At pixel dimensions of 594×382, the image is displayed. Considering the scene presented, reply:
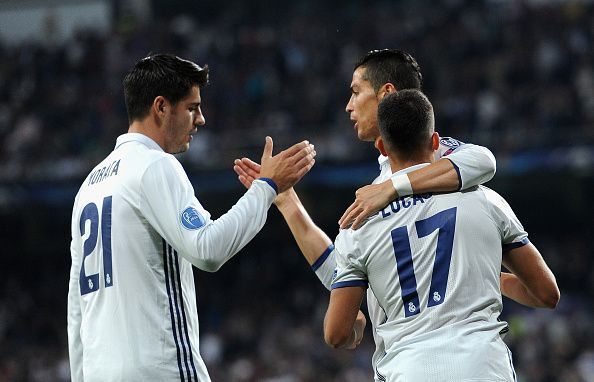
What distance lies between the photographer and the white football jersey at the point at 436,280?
3.14 meters

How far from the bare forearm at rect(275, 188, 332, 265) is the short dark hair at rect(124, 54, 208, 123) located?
80 centimetres

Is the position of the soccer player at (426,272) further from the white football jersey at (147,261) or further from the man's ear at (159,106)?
the man's ear at (159,106)

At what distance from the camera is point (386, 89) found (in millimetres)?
4012

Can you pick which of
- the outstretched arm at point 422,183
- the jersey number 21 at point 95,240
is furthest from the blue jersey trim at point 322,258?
the jersey number 21 at point 95,240

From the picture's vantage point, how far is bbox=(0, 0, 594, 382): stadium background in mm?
15625

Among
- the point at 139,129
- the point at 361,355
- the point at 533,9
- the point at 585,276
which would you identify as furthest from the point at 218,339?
the point at 139,129

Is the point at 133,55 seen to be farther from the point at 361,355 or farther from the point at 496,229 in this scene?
the point at 496,229

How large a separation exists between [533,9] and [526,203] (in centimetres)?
366

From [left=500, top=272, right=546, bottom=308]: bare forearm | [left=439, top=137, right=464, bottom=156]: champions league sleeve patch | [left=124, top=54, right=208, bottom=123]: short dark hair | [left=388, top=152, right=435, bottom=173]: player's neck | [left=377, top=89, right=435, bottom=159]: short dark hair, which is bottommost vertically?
[left=500, top=272, right=546, bottom=308]: bare forearm

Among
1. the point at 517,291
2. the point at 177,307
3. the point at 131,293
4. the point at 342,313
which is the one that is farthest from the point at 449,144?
the point at 131,293

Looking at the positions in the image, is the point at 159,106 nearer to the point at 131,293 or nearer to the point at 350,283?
the point at 131,293

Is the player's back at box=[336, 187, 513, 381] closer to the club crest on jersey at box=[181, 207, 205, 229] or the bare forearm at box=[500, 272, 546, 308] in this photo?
the bare forearm at box=[500, 272, 546, 308]

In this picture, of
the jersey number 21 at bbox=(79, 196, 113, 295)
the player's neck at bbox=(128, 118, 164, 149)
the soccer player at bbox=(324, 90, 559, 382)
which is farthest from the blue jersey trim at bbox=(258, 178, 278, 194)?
the jersey number 21 at bbox=(79, 196, 113, 295)

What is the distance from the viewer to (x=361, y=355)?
1419cm
